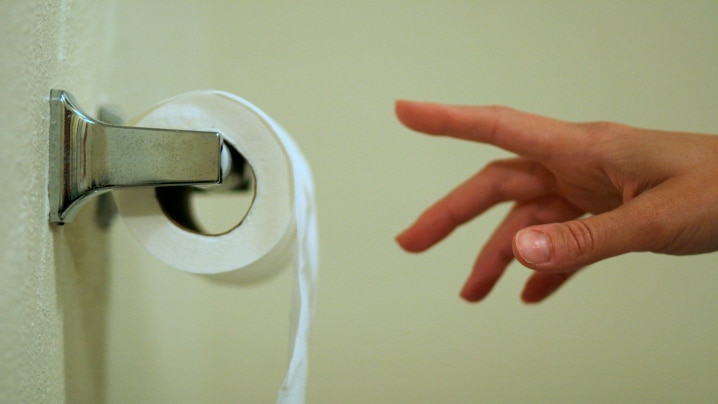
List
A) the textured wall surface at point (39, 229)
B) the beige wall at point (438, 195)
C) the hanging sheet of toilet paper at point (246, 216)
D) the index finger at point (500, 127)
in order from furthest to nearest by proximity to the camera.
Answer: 1. the beige wall at point (438, 195)
2. the index finger at point (500, 127)
3. the hanging sheet of toilet paper at point (246, 216)
4. the textured wall surface at point (39, 229)

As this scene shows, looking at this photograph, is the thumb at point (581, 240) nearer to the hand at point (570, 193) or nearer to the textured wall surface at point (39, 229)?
the hand at point (570, 193)

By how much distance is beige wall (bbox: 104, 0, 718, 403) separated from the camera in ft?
2.26

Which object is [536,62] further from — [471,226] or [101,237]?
[101,237]

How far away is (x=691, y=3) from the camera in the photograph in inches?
28.2

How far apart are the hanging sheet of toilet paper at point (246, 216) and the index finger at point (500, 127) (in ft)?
0.71

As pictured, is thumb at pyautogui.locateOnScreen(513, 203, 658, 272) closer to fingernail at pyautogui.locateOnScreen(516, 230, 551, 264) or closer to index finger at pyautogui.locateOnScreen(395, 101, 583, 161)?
fingernail at pyautogui.locateOnScreen(516, 230, 551, 264)

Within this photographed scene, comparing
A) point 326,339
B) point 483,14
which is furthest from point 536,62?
point 326,339

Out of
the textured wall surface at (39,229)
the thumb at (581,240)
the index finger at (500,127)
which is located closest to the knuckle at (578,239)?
the thumb at (581,240)

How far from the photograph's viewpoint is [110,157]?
27cm

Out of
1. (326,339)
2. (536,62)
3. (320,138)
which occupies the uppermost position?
(536,62)

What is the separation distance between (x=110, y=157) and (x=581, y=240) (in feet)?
0.92

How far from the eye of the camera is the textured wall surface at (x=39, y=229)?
0.19 metres

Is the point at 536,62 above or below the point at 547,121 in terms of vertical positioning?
above

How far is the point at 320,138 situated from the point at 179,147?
16.3 inches
